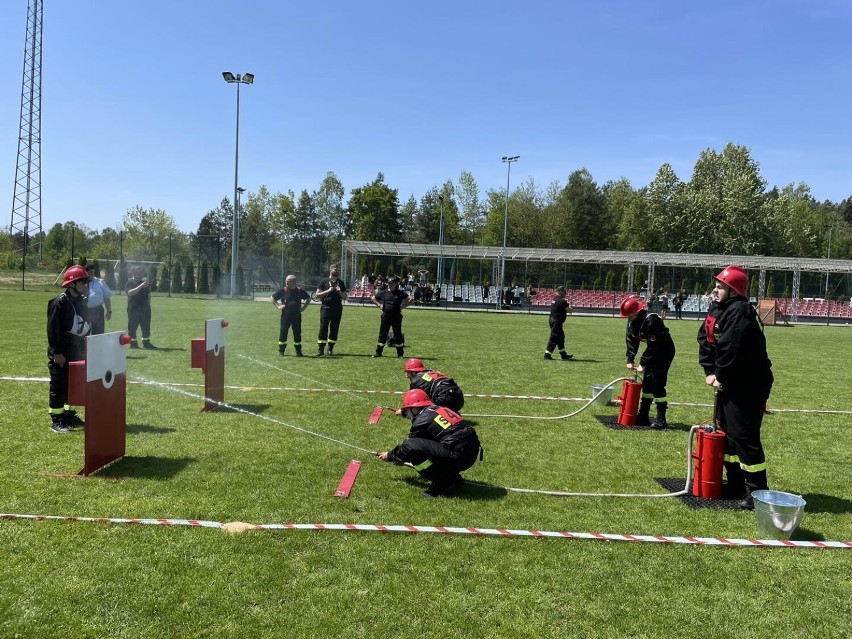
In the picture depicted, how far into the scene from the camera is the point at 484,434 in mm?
8094

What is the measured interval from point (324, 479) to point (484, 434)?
9.06ft

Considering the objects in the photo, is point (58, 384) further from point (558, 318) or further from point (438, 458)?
point (558, 318)

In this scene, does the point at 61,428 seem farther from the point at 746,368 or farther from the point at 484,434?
the point at 746,368

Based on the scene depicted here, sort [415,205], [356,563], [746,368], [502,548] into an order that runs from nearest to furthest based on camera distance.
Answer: [356,563]
[502,548]
[746,368]
[415,205]

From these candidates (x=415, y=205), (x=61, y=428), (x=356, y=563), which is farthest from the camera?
(x=415, y=205)

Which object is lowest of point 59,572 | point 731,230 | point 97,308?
point 59,572

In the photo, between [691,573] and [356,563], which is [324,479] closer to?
[356,563]

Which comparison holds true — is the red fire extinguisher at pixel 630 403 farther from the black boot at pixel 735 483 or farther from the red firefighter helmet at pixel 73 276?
the red firefighter helmet at pixel 73 276

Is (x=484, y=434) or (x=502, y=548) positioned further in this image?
(x=484, y=434)

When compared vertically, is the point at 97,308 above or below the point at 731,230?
below

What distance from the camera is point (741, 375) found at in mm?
5449

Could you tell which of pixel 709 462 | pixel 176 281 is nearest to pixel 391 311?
pixel 709 462

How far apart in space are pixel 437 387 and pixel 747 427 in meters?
3.19

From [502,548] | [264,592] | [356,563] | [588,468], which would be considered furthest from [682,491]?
[264,592]
